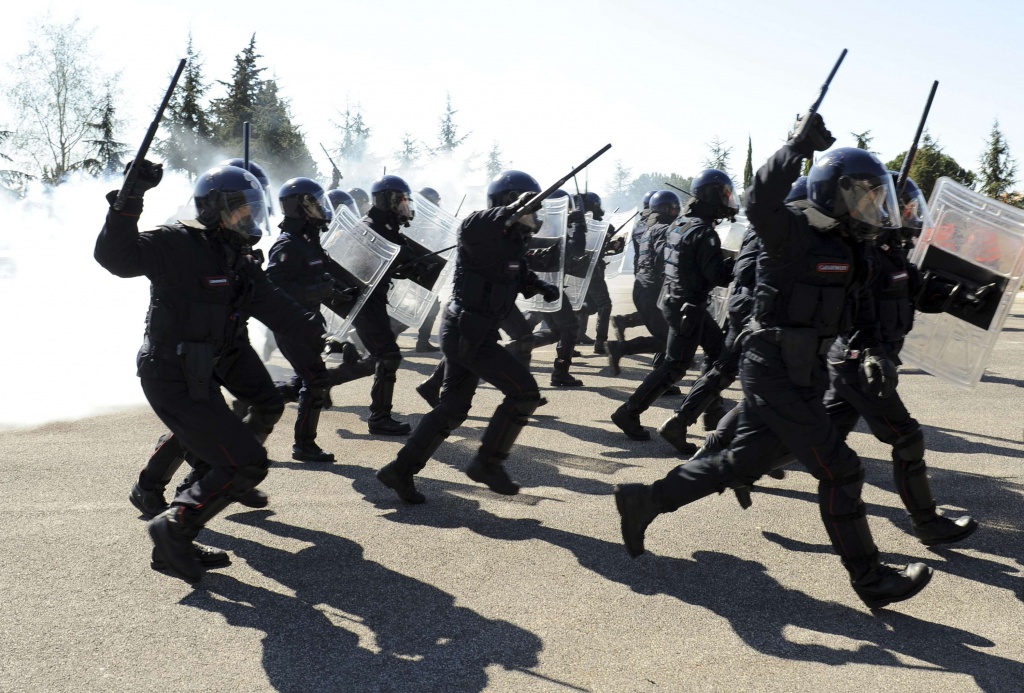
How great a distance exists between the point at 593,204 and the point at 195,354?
7.57m

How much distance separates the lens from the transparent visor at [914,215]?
465cm

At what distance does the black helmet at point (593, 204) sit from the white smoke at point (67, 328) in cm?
500

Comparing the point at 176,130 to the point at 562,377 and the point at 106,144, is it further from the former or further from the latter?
the point at 562,377

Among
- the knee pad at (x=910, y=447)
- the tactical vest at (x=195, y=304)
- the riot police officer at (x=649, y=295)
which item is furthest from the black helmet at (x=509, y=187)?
the riot police officer at (x=649, y=295)

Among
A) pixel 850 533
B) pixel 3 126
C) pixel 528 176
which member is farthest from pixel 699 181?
pixel 3 126

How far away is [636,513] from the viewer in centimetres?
406

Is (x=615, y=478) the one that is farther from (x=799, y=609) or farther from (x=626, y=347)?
(x=626, y=347)

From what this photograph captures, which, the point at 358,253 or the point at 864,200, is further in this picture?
the point at 358,253

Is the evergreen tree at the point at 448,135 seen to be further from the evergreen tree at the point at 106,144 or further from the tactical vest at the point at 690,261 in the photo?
the tactical vest at the point at 690,261

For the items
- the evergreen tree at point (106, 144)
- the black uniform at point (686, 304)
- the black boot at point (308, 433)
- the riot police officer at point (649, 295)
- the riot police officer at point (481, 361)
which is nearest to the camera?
the riot police officer at point (481, 361)

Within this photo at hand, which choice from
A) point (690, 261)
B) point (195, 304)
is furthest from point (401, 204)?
point (195, 304)

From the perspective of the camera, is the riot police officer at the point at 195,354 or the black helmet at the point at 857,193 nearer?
the black helmet at the point at 857,193

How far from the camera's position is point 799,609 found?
3.66 m

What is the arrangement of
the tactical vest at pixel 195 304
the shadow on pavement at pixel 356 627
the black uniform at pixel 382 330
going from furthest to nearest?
1. the black uniform at pixel 382 330
2. the tactical vest at pixel 195 304
3. the shadow on pavement at pixel 356 627
